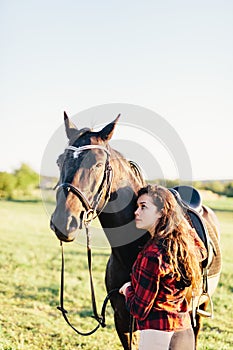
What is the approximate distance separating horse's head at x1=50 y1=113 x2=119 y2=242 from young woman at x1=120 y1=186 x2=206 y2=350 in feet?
0.99

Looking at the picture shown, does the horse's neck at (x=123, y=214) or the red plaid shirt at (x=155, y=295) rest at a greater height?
the horse's neck at (x=123, y=214)

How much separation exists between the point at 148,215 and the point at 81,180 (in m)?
0.46

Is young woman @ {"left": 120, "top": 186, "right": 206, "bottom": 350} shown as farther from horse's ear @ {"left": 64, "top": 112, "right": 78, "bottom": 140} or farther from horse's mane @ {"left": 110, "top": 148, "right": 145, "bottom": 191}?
horse's ear @ {"left": 64, "top": 112, "right": 78, "bottom": 140}

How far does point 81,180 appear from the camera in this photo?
2.69 m

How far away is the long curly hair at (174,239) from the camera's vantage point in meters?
2.50

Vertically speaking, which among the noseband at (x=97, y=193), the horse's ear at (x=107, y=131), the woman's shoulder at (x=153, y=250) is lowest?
the woman's shoulder at (x=153, y=250)

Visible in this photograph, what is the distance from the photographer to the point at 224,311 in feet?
24.1

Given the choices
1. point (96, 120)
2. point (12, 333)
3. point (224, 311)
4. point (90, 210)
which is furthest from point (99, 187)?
point (224, 311)

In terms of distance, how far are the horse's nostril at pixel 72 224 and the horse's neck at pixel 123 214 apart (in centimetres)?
47

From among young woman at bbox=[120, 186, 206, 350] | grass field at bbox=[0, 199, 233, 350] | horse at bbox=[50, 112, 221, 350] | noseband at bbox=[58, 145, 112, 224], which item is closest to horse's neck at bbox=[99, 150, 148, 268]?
horse at bbox=[50, 112, 221, 350]

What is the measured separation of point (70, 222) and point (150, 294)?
0.62 metres

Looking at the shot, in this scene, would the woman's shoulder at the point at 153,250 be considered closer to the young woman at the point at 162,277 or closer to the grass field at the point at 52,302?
the young woman at the point at 162,277

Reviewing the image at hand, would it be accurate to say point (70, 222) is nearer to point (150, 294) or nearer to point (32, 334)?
point (150, 294)

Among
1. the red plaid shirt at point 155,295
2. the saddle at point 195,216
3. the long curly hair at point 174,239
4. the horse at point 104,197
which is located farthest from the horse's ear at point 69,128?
the red plaid shirt at point 155,295
